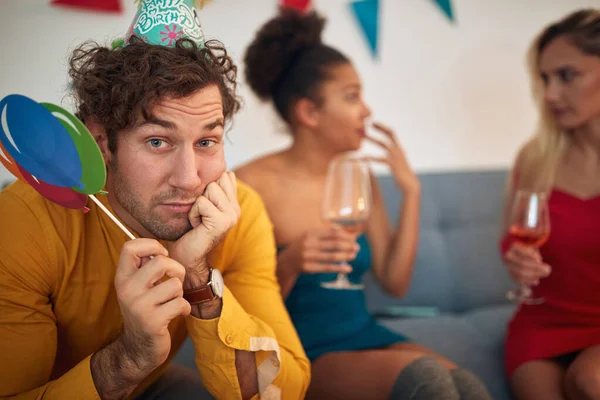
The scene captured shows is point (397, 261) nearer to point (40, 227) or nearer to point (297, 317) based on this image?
point (297, 317)

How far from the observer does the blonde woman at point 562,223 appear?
5.17 feet

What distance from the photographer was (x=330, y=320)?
1579 millimetres

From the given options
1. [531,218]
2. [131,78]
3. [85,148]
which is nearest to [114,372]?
[85,148]

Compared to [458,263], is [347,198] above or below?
above

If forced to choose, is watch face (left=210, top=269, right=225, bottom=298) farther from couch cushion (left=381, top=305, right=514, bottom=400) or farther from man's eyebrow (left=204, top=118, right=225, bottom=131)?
couch cushion (left=381, top=305, right=514, bottom=400)

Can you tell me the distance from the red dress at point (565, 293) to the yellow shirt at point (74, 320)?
0.78 m

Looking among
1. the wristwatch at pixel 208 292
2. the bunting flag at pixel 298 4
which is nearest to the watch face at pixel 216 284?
the wristwatch at pixel 208 292

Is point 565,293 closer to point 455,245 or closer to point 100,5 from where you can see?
point 455,245

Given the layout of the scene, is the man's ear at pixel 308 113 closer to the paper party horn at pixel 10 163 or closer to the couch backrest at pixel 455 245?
the couch backrest at pixel 455 245

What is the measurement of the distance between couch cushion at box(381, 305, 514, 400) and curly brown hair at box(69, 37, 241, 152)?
1166 mm

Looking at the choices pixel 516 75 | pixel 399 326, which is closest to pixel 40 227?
pixel 399 326

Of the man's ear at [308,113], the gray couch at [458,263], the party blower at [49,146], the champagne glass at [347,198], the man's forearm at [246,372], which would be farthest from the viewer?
the gray couch at [458,263]

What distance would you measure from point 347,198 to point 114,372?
0.77 meters

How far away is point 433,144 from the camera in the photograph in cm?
262
